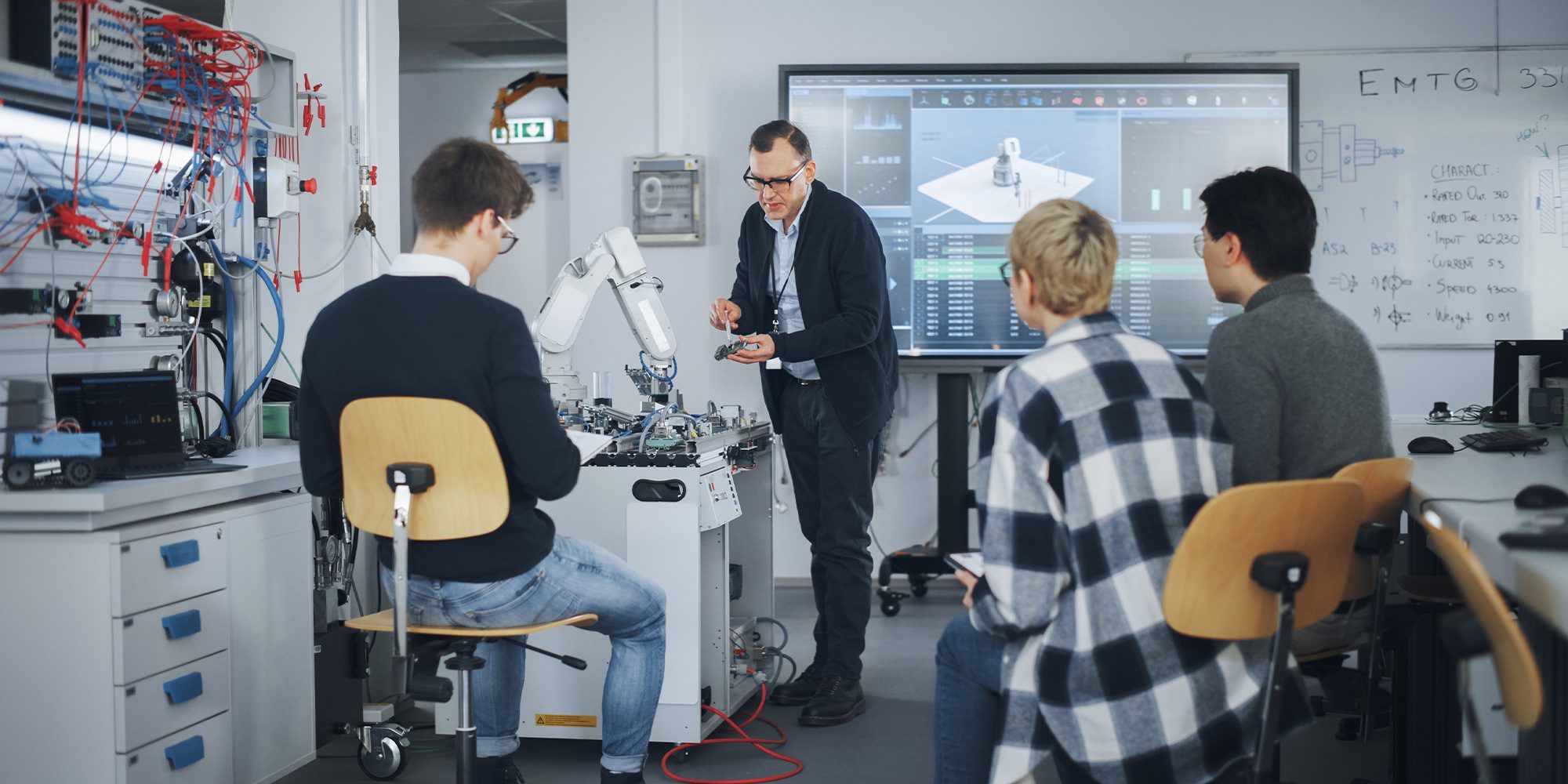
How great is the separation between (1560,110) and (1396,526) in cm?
327

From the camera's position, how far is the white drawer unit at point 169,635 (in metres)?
2.14

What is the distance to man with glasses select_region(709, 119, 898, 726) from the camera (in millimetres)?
3053

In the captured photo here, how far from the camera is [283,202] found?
2.99 metres

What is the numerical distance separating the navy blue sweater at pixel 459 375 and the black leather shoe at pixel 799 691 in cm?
136

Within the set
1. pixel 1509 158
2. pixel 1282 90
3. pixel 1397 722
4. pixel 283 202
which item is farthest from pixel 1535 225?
pixel 283 202

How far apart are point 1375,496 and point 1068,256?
0.73 meters

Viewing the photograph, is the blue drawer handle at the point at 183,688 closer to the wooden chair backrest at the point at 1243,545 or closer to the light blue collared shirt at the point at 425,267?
the light blue collared shirt at the point at 425,267

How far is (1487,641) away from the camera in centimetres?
121

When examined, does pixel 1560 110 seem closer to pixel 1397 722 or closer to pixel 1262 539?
pixel 1397 722

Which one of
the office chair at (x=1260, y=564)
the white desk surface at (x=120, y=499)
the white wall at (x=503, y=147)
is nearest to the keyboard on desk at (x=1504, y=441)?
the office chair at (x=1260, y=564)

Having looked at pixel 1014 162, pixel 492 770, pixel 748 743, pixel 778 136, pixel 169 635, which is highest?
pixel 1014 162

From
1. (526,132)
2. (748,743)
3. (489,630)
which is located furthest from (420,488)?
(526,132)

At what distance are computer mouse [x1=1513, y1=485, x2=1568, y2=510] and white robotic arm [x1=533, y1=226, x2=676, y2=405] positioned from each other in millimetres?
1728

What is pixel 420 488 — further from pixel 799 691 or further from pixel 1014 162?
pixel 1014 162
